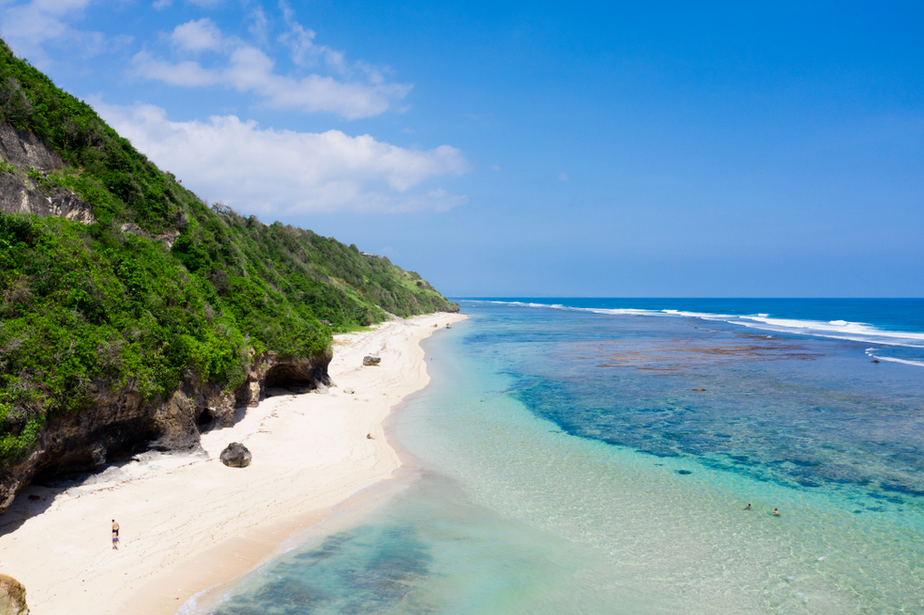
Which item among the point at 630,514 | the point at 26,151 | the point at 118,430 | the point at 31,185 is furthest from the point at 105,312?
the point at 630,514

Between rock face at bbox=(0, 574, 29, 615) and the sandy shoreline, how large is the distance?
0.54 m

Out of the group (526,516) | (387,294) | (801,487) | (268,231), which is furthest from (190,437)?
(387,294)

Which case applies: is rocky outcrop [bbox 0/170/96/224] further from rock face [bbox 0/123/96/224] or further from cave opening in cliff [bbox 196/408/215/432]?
cave opening in cliff [bbox 196/408/215/432]

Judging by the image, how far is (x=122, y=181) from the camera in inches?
853

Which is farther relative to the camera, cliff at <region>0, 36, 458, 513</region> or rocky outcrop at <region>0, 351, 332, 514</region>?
cliff at <region>0, 36, 458, 513</region>

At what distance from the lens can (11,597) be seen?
26.3 ft

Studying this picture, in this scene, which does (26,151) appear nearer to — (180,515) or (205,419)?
(205,419)

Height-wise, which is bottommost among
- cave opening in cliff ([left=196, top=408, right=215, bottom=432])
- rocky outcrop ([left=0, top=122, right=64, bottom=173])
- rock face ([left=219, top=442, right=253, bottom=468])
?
rock face ([left=219, top=442, right=253, bottom=468])

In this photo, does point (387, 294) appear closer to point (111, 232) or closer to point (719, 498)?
point (111, 232)

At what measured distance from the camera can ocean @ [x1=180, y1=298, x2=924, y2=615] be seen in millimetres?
10312

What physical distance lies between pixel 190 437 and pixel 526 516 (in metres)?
11.5

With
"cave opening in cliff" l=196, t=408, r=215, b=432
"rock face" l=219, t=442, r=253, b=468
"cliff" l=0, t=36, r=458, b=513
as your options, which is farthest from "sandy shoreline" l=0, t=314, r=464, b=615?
"cliff" l=0, t=36, r=458, b=513

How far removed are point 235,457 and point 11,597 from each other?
25.2ft

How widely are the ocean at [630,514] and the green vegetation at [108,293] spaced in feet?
21.7
